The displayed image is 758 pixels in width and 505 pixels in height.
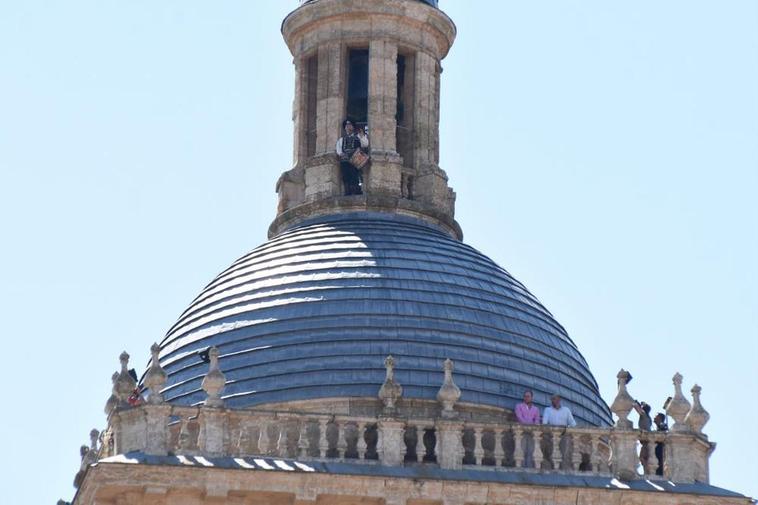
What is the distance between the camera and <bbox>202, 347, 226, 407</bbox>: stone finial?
4194cm

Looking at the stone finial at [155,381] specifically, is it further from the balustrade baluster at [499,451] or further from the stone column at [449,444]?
the balustrade baluster at [499,451]

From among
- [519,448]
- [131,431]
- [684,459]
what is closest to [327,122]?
[519,448]

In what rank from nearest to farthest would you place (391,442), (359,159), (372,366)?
(391,442) < (372,366) < (359,159)

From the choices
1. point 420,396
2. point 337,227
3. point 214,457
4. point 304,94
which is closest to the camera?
point 214,457

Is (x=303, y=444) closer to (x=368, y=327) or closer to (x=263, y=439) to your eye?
(x=263, y=439)

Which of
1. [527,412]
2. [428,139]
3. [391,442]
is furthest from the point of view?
[428,139]

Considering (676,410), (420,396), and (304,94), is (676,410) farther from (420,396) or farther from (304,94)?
(304,94)

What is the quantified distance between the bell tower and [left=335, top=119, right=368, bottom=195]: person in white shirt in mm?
120

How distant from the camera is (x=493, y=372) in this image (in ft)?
148

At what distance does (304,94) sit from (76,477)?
30.8ft

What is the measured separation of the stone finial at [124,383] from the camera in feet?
140

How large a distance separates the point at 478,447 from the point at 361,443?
154 centimetres

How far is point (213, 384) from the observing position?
41969 millimetres

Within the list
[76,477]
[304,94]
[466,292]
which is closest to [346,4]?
[304,94]
